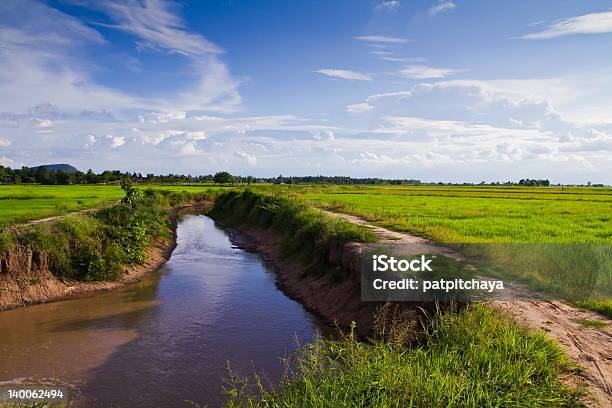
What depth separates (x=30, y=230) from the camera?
51.5ft

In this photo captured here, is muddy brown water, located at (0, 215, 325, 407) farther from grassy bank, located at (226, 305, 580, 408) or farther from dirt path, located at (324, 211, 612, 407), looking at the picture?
dirt path, located at (324, 211, 612, 407)

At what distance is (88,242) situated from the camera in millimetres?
17094

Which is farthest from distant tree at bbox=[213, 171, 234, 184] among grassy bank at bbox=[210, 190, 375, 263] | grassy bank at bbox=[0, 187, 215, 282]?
grassy bank at bbox=[0, 187, 215, 282]

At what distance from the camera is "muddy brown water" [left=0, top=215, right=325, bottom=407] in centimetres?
892

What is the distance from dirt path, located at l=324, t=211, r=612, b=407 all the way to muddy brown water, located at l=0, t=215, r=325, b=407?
Result: 15.8 feet

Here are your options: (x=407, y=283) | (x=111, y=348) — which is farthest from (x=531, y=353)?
(x=111, y=348)

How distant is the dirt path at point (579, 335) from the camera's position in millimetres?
5914

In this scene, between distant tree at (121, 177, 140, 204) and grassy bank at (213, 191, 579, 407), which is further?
distant tree at (121, 177, 140, 204)

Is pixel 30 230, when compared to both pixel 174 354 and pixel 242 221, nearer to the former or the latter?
Result: pixel 174 354

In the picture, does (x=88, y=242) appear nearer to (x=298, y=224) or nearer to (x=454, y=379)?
(x=298, y=224)

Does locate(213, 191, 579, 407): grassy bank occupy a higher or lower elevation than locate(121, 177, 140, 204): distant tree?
Result: lower

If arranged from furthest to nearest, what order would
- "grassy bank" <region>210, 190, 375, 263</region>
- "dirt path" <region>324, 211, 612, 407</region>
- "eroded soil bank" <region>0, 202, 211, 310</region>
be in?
1. "grassy bank" <region>210, 190, 375, 263</region>
2. "eroded soil bank" <region>0, 202, 211, 310</region>
3. "dirt path" <region>324, 211, 612, 407</region>

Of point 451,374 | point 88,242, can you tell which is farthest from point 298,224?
point 451,374

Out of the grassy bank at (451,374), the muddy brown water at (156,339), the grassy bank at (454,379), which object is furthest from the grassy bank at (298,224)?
the grassy bank at (454,379)
